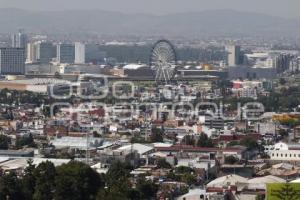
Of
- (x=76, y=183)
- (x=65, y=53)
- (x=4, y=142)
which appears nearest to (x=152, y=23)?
(x=65, y=53)

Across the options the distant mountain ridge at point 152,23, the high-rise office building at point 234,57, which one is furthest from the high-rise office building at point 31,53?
the distant mountain ridge at point 152,23

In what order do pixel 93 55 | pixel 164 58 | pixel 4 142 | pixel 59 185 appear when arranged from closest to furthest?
pixel 59 185
pixel 4 142
pixel 164 58
pixel 93 55

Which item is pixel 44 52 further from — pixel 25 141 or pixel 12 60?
pixel 25 141

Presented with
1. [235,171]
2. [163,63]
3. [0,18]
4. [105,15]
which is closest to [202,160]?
[235,171]

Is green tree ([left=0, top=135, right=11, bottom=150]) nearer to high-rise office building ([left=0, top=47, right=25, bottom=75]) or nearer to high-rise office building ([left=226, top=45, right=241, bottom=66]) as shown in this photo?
high-rise office building ([left=0, top=47, right=25, bottom=75])

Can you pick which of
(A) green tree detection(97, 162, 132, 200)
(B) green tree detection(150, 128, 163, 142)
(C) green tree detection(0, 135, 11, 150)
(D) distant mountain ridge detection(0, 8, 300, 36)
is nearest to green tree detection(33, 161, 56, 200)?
(A) green tree detection(97, 162, 132, 200)

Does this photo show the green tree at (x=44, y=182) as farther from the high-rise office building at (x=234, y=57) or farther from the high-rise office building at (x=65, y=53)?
the high-rise office building at (x=65, y=53)

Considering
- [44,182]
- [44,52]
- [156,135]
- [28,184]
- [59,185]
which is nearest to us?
[59,185]
